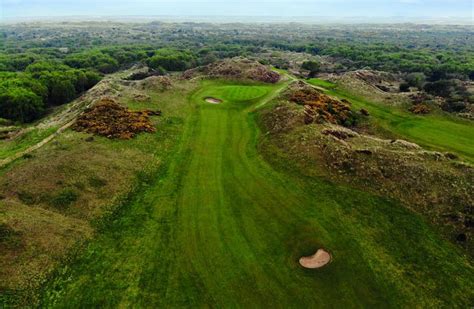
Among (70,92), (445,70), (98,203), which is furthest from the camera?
(445,70)

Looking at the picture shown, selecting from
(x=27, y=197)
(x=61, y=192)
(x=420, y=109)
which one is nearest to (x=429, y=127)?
(x=420, y=109)

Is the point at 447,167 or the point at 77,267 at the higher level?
the point at 447,167

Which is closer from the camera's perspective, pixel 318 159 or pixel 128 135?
pixel 318 159

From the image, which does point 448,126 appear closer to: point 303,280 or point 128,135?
point 303,280

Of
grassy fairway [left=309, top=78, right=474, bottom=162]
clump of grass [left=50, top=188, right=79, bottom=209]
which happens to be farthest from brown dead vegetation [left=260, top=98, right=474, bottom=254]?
clump of grass [left=50, top=188, right=79, bottom=209]

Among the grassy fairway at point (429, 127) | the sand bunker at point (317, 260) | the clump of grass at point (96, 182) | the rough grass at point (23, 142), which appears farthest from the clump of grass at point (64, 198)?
the grassy fairway at point (429, 127)

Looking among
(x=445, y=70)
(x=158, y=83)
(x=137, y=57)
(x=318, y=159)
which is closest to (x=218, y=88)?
(x=158, y=83)

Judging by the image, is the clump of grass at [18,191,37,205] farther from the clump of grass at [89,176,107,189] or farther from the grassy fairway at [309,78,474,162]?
the grassy fairway at [309,78,474,162]
